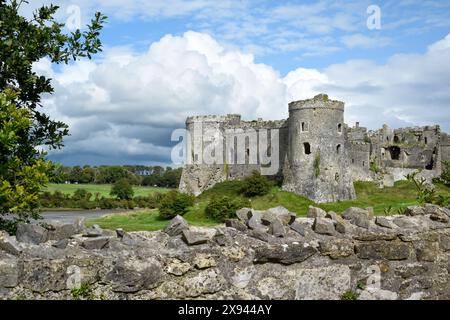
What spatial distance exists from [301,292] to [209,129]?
5123cm

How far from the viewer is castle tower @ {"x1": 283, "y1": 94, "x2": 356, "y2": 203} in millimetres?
46375

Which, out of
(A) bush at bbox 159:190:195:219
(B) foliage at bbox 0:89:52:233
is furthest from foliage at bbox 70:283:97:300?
(A) bush at bbox 159:190:195:219

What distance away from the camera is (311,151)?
4678 cm

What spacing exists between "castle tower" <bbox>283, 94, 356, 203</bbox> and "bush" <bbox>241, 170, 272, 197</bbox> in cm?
199

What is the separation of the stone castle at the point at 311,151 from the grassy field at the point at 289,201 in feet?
4.32

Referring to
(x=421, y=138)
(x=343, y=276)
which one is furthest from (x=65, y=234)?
(x=421, y=138)

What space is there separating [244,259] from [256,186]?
42.2 m

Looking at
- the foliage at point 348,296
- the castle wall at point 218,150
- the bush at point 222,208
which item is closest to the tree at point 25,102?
the foliage at point 348,296

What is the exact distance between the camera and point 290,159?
4825 cm

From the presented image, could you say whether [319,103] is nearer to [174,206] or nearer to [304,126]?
[304,126]

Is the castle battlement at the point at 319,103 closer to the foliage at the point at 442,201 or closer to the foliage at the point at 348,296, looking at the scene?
the foliage at the point at 442,201

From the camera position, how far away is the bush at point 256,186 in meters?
47.6

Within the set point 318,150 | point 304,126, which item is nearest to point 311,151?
point 318,150
